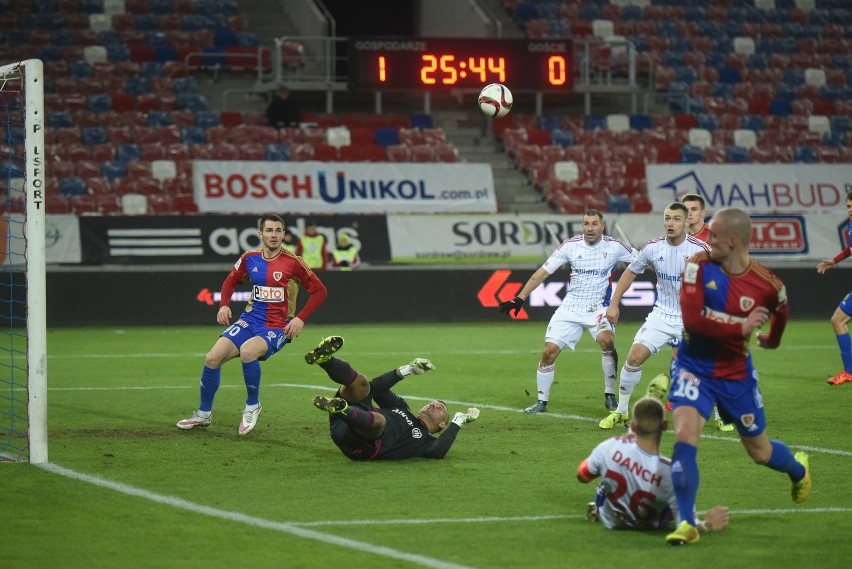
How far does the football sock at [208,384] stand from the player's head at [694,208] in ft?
15.9

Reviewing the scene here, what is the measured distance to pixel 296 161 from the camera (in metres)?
27.2

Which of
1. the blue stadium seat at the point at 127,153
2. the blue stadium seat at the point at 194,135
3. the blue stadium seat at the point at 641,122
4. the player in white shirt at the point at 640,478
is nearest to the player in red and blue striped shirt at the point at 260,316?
the player in white shirt at the point at 640,478

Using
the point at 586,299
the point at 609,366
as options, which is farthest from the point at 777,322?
the point at 586,299

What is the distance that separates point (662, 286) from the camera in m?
11.9

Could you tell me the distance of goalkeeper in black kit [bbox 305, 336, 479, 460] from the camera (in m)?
9.22

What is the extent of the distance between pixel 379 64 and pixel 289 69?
3706 mm

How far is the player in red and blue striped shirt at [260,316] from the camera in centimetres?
1122

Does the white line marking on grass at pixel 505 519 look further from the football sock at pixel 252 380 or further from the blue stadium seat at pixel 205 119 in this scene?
the blue stadium seat at pixel 205 119

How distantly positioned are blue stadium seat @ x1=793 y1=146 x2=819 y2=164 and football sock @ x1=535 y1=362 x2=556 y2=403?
66.5 feet

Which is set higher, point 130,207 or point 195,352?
point 130,207

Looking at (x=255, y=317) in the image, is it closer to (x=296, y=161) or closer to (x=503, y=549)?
(x=503, y=549)

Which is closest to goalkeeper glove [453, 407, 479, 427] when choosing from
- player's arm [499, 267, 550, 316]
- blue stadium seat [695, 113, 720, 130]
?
player's arm [499, 267, 550, 316]

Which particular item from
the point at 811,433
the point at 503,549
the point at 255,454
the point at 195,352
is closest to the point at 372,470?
the point at 255,454

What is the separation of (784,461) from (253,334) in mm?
5485
